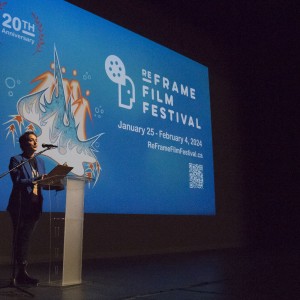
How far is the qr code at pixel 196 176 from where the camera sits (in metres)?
5.79

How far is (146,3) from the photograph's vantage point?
6.00 meters

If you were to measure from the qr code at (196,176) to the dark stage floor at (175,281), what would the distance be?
159 cm

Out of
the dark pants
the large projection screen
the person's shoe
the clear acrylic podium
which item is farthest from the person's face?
the large projection screen

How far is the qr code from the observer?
228 inches

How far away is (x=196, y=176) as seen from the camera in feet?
19.3

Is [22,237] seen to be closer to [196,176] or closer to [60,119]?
[60,119]

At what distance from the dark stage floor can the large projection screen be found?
96 centimetres

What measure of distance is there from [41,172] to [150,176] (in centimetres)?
247

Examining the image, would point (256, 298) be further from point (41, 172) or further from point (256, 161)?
point (256, 161)

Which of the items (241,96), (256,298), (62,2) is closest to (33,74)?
(62,2)

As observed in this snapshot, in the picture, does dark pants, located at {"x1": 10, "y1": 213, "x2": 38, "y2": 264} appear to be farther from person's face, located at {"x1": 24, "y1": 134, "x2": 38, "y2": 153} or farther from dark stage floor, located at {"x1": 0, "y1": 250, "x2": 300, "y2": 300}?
person's face, located at {"x1": 24, "y1": 134, "x2": 38, "y2": 153}

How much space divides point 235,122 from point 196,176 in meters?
1.98

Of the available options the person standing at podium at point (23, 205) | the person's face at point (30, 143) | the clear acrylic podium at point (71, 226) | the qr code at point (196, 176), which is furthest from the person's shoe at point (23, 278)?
the qr code at point (196, 176)

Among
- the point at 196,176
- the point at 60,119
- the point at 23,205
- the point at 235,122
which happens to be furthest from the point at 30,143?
the point at 235,122
